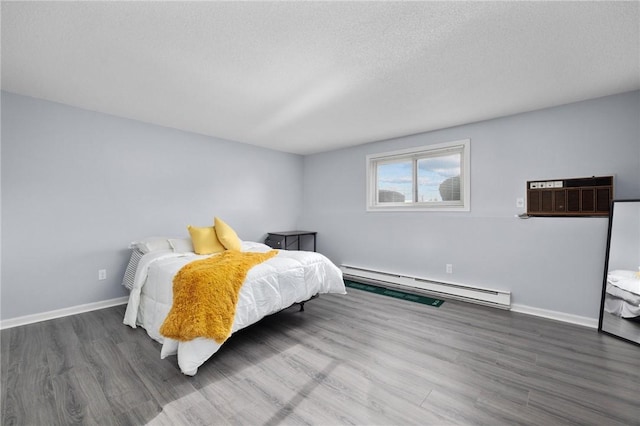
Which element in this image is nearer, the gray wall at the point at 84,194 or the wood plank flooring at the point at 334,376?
the wood plank flooring at the point at 334,376

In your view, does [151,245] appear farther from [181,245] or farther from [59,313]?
[59,313]

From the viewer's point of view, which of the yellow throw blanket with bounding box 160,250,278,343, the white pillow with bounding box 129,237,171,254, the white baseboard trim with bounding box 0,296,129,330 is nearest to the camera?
the yellow throw blanket with bounding box 160,250,278,343

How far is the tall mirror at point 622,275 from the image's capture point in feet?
8.29

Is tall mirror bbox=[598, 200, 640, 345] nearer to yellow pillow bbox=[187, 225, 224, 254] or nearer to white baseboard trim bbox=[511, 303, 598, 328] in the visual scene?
white baseboard trim bbox=[511, 303, 598, 328]

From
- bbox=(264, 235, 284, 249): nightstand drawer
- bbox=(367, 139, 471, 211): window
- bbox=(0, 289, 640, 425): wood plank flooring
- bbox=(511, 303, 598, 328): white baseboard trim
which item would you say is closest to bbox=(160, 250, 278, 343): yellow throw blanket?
bbox=(0, 289, 640, 425): wood plank flooring

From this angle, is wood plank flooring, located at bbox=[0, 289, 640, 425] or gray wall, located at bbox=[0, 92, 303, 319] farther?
gray wall, located at bbox=[0, 92, 303, 319]

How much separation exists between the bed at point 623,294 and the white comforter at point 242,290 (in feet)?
8.75

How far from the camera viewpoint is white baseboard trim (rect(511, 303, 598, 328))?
2.84m

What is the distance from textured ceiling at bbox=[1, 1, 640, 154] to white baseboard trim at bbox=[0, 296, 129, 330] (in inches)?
91.5

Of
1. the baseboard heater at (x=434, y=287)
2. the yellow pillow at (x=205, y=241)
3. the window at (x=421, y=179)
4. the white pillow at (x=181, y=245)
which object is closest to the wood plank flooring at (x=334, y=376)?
the baseboard heater at (x=434, y=287)

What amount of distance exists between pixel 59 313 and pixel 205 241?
66.4 inches

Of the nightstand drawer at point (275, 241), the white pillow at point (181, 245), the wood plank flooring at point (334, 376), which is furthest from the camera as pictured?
the nightstand drawer at point (275, 241)

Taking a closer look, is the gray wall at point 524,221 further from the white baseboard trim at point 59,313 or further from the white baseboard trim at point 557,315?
the white baseboard trim at point 59,313

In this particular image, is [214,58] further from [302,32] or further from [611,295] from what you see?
[611,295]
